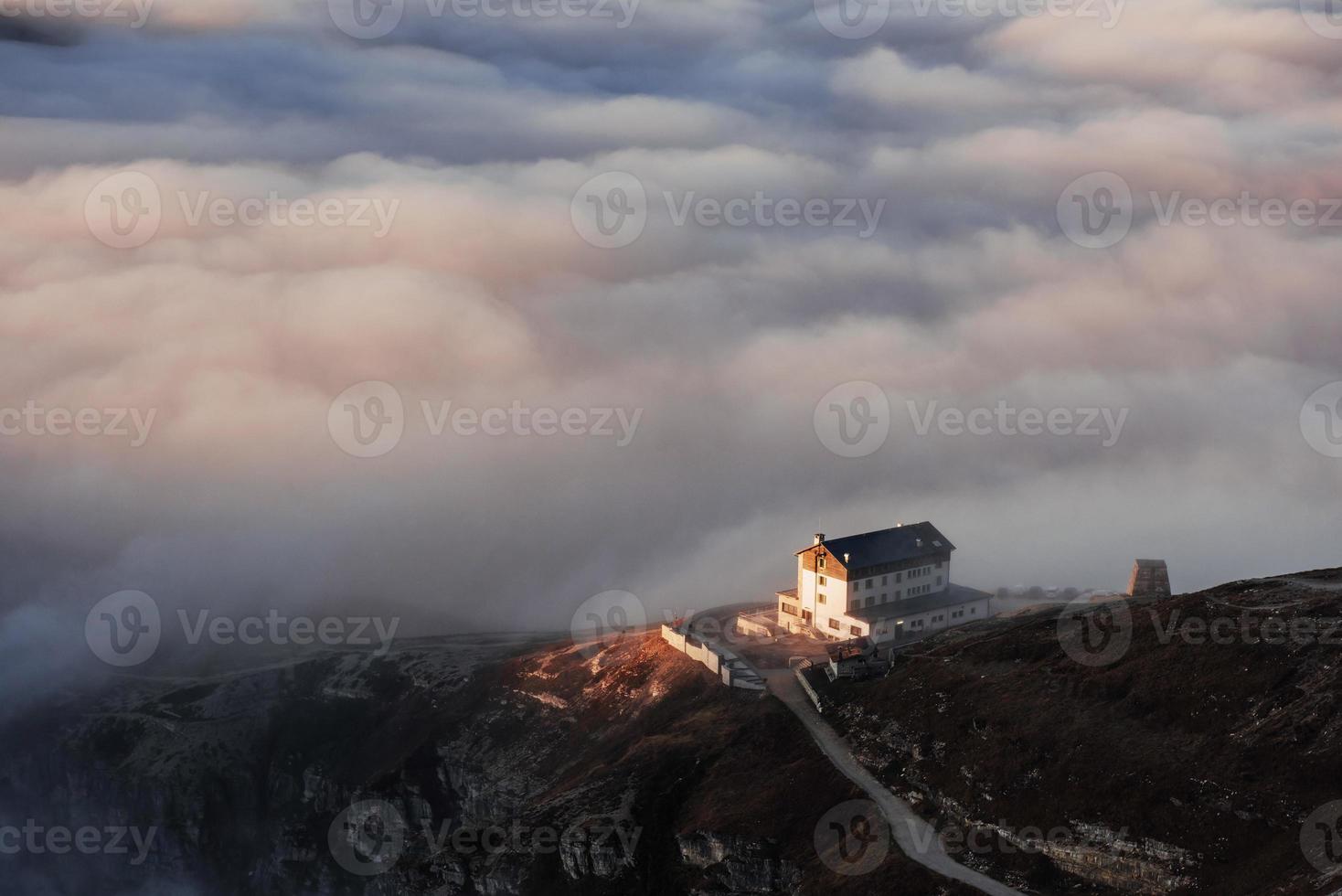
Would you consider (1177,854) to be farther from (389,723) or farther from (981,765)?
(389,723)
